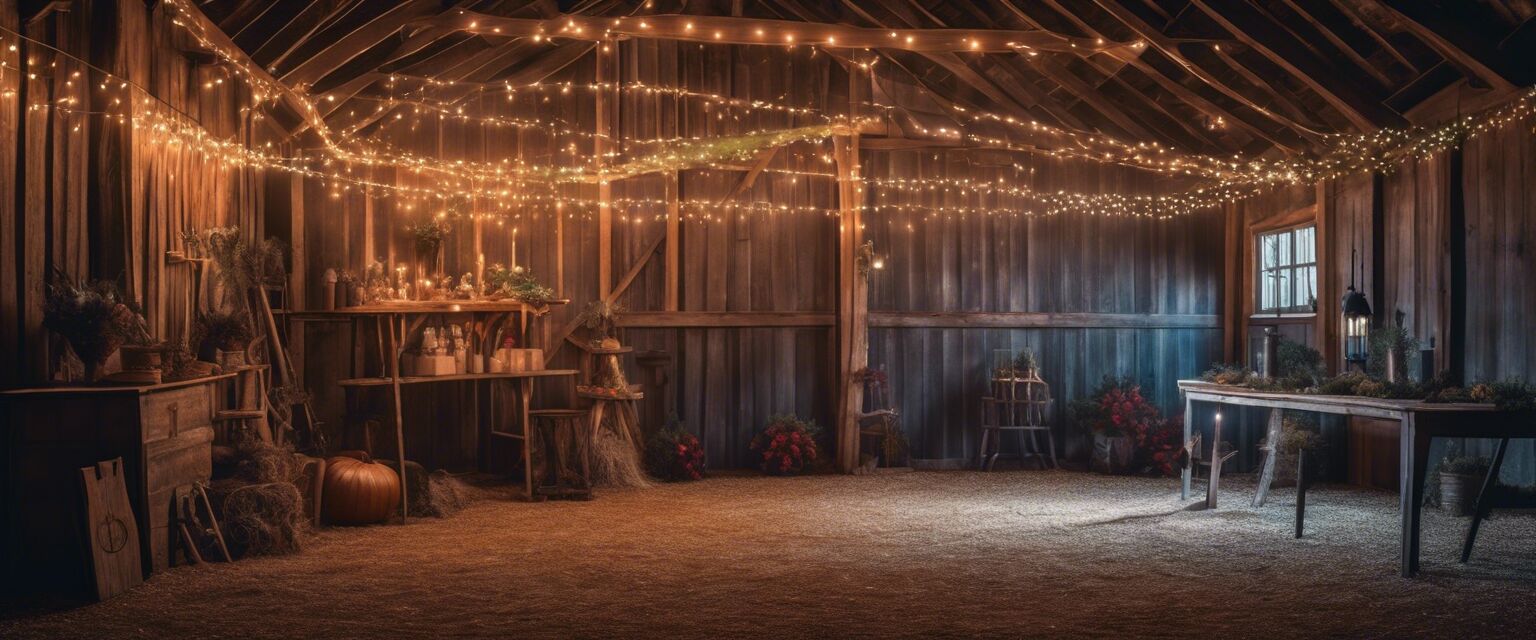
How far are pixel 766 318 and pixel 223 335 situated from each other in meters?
4.93

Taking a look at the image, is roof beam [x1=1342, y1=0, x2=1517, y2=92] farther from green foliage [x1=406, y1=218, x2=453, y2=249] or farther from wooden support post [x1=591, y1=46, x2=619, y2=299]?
green foliage [x1=406, y1=218, x2=453, y2=249]

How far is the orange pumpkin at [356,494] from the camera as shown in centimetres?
733

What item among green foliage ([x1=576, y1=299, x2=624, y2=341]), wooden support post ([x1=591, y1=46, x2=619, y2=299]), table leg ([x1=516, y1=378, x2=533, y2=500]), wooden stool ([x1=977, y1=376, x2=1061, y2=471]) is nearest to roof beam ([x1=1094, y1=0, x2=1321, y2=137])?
wooden stool ([x1=977, y1=376, x2=1061, y2=471])

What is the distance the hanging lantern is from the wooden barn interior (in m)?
0.03

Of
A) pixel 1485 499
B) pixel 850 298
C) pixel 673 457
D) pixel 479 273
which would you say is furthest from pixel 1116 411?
pixel 479 273

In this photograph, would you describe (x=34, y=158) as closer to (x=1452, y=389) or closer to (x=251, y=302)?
(x=251, y=302)

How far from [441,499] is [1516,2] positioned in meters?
Answer: 7.51

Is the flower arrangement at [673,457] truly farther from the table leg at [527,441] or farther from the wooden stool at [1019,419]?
the wooden stool at [1019,419]

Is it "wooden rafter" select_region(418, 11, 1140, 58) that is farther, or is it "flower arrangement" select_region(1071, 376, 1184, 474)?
"flower arrangement" select_region(1071, 376, 1184, 474)

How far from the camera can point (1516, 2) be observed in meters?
6.86

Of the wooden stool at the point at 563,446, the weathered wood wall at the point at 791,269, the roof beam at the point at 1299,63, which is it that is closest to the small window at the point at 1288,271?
the weathered wood wall at the point at 791,269

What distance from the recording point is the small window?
10.1 metres

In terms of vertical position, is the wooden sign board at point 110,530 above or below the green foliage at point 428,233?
below

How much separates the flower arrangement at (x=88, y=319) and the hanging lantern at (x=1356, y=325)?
711cm
